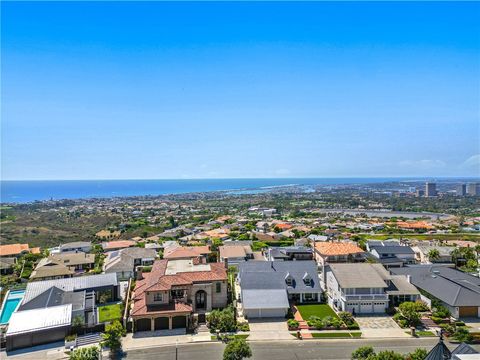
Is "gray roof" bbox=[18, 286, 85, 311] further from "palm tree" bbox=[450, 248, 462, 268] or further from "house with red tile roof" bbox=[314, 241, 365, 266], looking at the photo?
"palm tree" bbox=[450, 248, 462, 268]

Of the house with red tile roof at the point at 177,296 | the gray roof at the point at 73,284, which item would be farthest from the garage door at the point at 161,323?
the gray roof at the point at 73,284

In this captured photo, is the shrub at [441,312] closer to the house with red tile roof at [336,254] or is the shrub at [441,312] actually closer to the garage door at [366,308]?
the garage door at [366,308]

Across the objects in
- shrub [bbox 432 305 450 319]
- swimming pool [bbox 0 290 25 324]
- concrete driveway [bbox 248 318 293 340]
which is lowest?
concrete driveway [bbox 248 318 293 340]

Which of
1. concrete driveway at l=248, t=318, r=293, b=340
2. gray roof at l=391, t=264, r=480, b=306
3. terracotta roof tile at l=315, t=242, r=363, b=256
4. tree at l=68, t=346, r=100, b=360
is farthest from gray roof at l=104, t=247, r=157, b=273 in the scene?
gray roof at l=391, t=264, r=480, b=306

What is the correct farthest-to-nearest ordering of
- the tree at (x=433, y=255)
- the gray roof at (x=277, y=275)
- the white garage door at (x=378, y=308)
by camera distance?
the tree at (x=433, y=255) < the gray roof at (x=277, y=275) < the white garage door at (x=378, y=308)

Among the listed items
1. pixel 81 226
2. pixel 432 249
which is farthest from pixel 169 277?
pixel 81 226

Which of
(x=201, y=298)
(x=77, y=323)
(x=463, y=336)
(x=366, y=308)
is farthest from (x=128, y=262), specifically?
(x=463, y=336)
